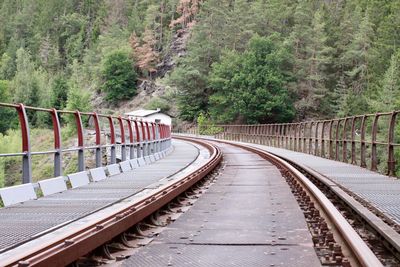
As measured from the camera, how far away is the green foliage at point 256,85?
2633 inches

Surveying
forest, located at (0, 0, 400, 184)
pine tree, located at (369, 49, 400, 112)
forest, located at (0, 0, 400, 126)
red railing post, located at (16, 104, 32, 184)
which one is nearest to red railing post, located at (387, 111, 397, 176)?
red railing post, located at (16, 104, 32, 184)

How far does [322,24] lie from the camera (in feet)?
240

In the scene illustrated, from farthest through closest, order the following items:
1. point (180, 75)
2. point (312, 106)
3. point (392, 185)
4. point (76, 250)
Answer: point (180, 75) → point (312, 106) → point (392, 185) → point (76, 250)

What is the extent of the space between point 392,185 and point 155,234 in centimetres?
559

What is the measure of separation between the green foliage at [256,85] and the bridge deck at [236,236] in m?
57.2

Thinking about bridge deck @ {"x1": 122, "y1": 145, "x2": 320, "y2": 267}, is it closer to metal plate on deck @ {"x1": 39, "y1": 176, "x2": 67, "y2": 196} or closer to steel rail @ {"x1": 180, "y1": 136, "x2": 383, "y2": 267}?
steel rail @ {"x1": 180, "y1": 136, "x2": 383, "y2": 267}

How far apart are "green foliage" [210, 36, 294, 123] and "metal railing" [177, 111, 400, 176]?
13.1 feet

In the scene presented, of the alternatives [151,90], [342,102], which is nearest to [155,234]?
[342,102]

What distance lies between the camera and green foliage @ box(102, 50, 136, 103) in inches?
4055

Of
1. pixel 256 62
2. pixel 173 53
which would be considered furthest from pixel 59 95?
pixel 256 62

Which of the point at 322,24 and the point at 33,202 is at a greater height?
the point at 322,24

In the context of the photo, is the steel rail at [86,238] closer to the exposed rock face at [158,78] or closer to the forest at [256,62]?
the forest at [256,62]

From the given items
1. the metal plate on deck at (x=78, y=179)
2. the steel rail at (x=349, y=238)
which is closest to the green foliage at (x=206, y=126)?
the metal plate on deck at (x=78, y=179)

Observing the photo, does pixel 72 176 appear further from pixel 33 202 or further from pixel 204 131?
pixel 204 131
